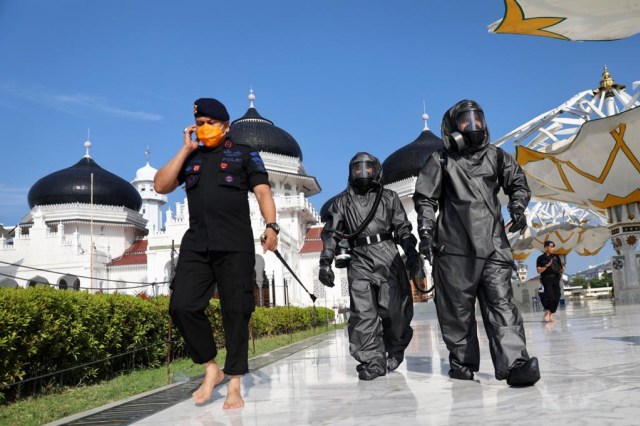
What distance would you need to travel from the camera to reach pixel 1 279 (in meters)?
35.5

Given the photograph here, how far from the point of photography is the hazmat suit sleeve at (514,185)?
4.01 m

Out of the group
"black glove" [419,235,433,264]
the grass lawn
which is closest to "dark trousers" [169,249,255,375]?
"black glove" [419,235,433,264]

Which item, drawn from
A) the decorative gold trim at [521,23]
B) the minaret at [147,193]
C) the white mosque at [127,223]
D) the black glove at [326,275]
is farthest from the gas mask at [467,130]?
the minaret at [147,193]

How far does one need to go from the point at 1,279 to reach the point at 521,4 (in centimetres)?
3523

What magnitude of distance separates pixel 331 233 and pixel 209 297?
6.05ft

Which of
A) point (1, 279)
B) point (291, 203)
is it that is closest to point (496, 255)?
point (291, 203)

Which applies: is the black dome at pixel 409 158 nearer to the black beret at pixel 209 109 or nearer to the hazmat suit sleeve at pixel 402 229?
the hazmat suit sleeve at pixel 402 229

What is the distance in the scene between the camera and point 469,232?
3.90 m

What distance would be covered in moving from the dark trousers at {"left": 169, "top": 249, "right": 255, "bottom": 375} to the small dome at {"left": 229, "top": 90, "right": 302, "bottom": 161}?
3636 centimetres

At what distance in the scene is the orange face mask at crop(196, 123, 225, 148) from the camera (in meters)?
3.48

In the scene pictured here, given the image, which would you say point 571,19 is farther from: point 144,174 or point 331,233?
point 144,174

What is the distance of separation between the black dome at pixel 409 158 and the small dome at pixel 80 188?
19.7 meters

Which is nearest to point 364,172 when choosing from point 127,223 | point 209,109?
point 209,109

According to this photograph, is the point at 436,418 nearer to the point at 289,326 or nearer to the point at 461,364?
the point at 461,364
